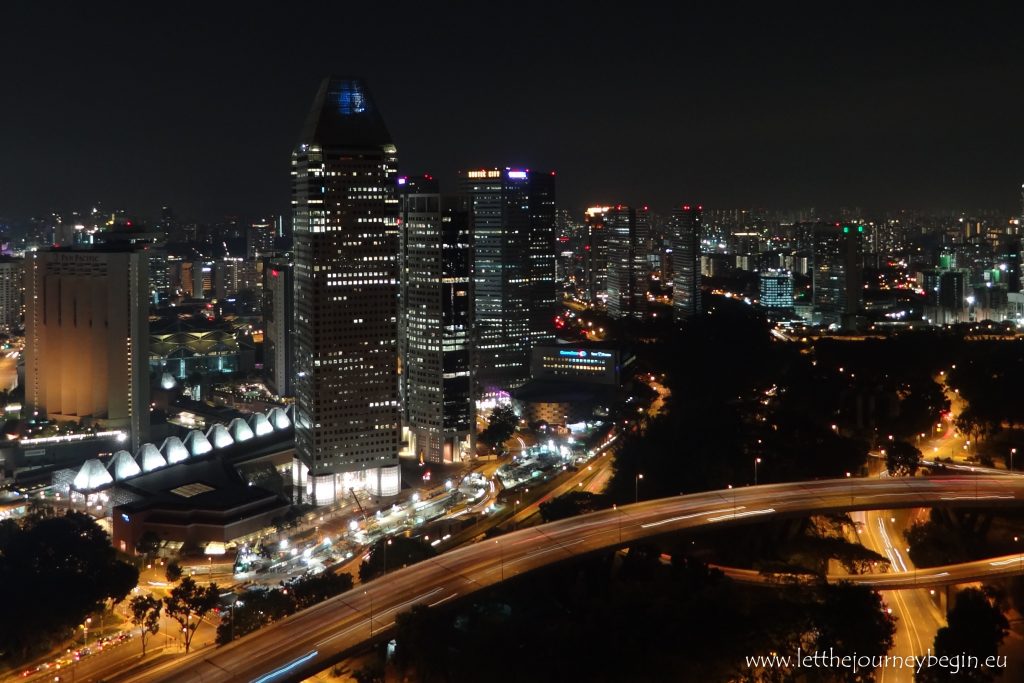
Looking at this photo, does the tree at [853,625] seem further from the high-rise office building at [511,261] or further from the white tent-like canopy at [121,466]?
the high-rise office building at [511,261]

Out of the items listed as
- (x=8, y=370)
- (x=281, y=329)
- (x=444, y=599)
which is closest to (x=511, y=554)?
(x=444, y=599)

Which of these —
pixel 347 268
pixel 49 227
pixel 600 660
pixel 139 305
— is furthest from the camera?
pixel 49 227

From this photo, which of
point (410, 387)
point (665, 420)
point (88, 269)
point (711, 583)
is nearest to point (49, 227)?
point (88, 269)

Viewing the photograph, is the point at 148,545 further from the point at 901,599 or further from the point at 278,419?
the point at 901,599

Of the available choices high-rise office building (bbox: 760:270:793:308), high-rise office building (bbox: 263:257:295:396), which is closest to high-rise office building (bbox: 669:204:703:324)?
high-rise office building (bbox: 760:270:793:308)

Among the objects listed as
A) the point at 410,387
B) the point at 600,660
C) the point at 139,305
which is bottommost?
the point at 600,660

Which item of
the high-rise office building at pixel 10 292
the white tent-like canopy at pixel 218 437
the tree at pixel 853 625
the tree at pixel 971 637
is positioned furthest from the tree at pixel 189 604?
the high-rise office building at pixel 10 292

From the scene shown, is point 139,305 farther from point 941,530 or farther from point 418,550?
point 941,530
